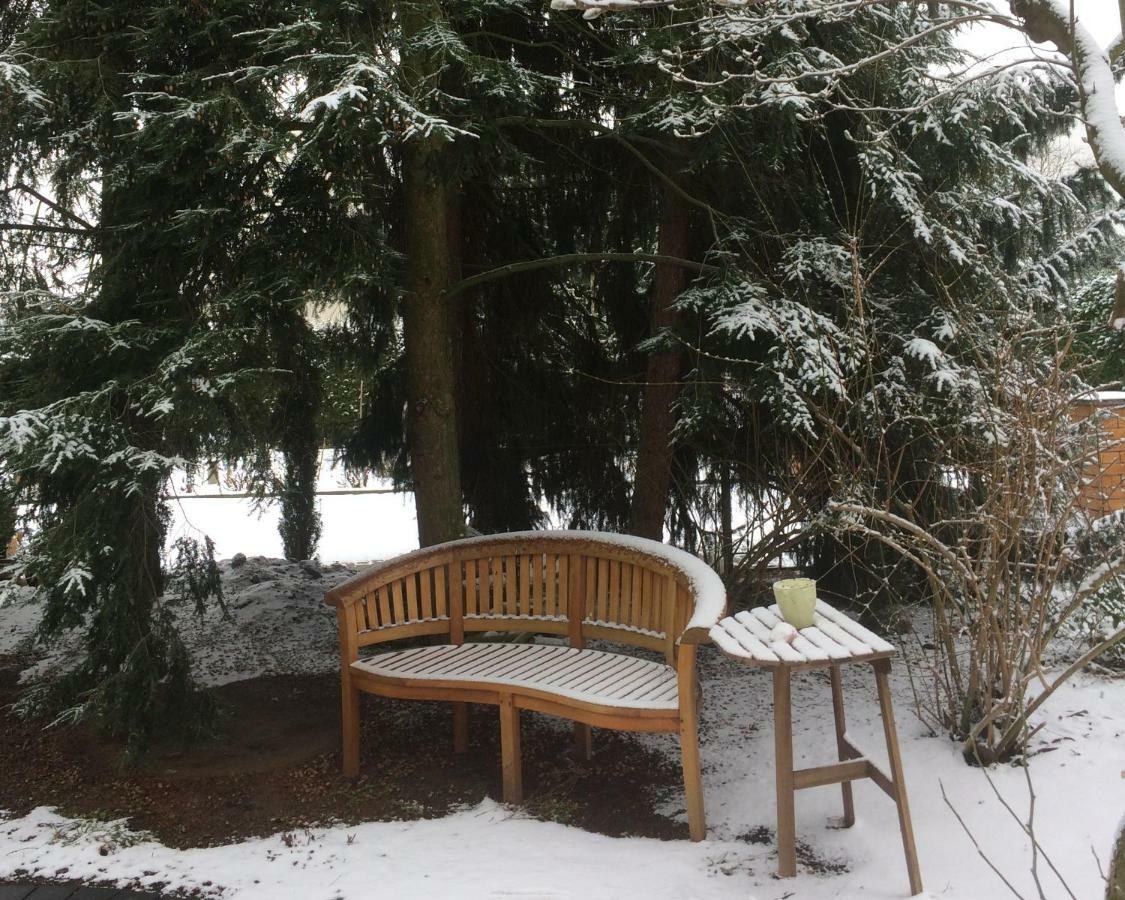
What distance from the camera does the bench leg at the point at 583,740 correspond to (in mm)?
4258

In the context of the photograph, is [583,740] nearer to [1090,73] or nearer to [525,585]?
[525,585]

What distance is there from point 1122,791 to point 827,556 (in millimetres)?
2646

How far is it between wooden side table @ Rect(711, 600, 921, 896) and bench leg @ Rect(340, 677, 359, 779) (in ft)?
5.59

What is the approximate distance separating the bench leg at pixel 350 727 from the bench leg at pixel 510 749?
2.45ft

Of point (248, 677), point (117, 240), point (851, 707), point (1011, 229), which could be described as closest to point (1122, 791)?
point (851, 707)

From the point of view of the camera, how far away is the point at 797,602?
127 inches

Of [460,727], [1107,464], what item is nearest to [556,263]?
[460,727]

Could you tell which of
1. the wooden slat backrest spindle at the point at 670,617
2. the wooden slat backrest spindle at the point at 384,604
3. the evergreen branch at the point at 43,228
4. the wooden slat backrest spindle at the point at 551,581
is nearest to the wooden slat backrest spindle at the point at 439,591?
the wooden slat backrest spindle at the point at 384,604

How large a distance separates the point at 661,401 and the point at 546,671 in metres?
2.17

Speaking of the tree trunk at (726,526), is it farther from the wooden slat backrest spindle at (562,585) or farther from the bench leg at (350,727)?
the bench leg at (350,727)

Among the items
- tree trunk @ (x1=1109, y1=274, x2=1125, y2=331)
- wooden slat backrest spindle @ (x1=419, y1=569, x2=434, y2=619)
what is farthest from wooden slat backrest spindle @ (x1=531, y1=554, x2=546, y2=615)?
tree trunk @ (x1=1109, y1=274, x2=1125, y2=331)

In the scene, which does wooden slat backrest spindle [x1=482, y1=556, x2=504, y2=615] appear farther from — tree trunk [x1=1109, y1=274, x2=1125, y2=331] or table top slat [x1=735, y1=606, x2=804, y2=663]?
tree trunk [x1=1109, y1=274, x2=1125, y2=331]

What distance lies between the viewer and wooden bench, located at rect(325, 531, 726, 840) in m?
3.40

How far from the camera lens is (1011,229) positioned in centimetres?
534
